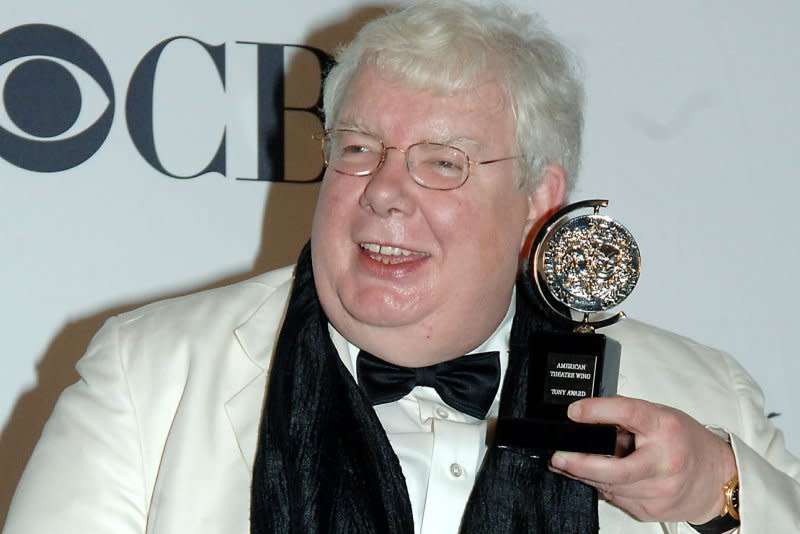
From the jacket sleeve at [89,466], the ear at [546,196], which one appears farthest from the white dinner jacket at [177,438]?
the ear at [546,196]

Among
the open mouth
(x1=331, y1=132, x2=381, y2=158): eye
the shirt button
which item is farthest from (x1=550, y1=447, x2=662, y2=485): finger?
(x1=331, y1=132, x2=381, y2=158): eye

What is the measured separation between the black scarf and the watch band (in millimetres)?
216

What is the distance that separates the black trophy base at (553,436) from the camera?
190cm

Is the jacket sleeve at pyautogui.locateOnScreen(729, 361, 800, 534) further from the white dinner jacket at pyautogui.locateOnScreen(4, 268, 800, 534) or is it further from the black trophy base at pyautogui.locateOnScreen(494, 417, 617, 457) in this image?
the black trophy base at pyautogui.locateOnScreen(494, 417, 617, 457)

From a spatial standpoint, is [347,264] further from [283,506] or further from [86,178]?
[86,178]

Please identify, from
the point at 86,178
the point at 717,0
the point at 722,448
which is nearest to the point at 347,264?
the point at 722,448

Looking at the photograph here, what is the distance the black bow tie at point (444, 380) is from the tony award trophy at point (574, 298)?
0.64ft

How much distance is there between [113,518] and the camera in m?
2.04

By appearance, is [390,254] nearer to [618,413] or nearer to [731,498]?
[618,413]

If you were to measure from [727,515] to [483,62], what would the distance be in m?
0.91

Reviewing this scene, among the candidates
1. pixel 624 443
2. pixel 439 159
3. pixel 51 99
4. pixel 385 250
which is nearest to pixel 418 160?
pixel 439 159

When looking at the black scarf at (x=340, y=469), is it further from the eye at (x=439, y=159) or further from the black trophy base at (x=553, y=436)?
the eye at (x=439, y=159)

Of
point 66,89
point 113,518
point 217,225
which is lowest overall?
point 113,518

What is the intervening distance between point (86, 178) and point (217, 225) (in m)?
0.32
